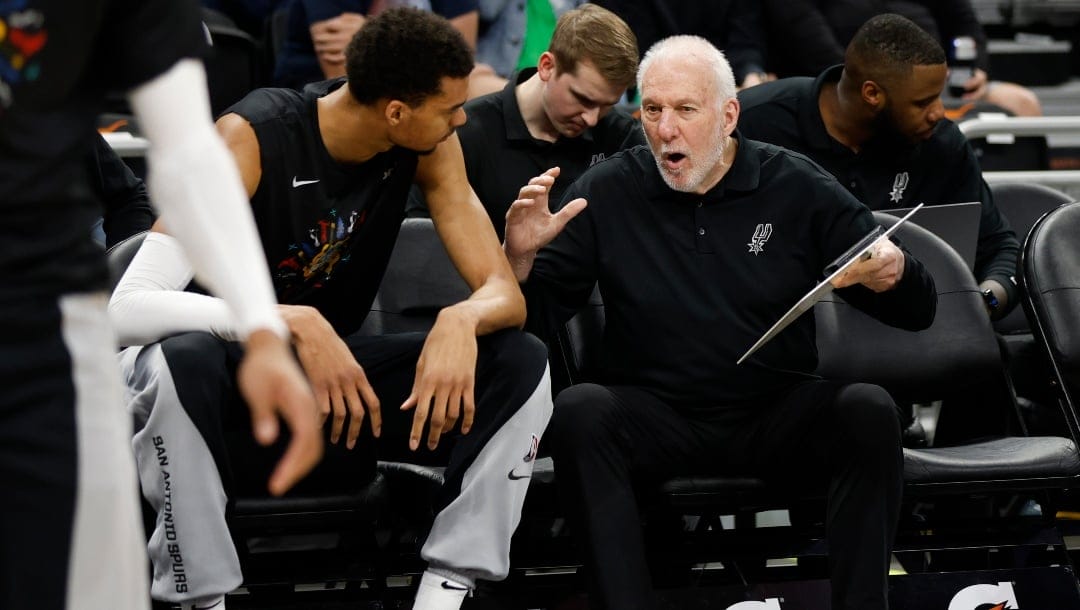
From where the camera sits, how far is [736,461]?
10.6ft

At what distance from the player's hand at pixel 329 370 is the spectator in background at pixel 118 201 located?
3.61ft

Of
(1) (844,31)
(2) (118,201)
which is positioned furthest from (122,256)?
(1) (844,31)

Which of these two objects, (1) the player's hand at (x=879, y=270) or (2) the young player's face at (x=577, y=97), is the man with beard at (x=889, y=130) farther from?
(1) the player's hand at (x=879, y=270)

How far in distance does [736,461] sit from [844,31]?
10.5 feet

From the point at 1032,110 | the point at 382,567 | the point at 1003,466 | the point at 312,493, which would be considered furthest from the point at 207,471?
the point at 1032,110

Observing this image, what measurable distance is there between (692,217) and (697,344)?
1.11 feet

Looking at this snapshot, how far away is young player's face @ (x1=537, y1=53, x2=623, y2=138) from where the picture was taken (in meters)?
4.21

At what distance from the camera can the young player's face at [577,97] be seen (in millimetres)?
4207

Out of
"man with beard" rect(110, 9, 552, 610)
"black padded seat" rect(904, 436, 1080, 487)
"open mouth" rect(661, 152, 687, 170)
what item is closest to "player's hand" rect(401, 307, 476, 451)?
"man with beard" rect(110, 9, 552, 610)

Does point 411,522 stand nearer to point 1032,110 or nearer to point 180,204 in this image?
point 180,204

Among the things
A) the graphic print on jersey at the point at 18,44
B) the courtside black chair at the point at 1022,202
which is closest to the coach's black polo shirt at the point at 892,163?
the courtside black chair at the point at 1022,202

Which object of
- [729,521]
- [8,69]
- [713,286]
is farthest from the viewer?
[729,521]

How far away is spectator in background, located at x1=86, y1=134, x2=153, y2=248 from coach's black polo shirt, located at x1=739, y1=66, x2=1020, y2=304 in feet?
6.24

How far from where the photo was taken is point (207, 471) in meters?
2.71
